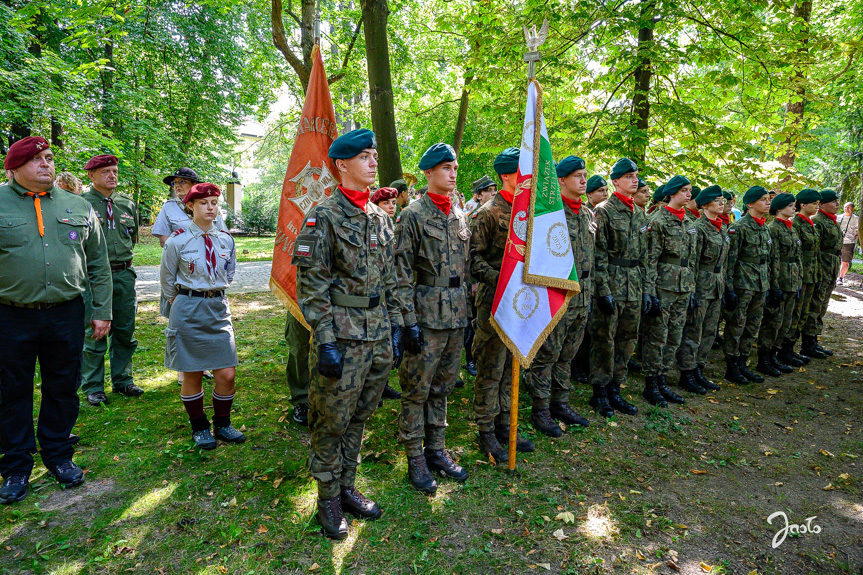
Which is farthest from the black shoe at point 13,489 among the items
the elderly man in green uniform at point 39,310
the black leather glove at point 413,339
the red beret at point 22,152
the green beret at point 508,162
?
the green beret at point 508,162

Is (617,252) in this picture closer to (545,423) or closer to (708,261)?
(708,261)

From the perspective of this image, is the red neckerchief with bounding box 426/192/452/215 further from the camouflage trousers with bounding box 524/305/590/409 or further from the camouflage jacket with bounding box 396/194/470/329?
the camouflage trousers with bounding box 524/305/590/409

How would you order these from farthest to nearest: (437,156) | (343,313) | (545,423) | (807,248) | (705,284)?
(807,248) → (705,284) → (545,423) → (437,156) → (343,313)

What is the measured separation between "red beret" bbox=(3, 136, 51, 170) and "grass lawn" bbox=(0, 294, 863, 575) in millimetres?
2317

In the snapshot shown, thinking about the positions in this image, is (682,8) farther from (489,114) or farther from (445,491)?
(445,491)

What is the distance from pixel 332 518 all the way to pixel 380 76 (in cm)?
521

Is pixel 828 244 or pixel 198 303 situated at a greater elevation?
pixel 828 244

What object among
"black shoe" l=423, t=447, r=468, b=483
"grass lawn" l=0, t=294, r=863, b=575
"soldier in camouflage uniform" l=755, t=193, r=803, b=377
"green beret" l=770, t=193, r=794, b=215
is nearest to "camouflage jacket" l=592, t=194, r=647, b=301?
"grass lawn" l=0, t=294, r=863, b=575

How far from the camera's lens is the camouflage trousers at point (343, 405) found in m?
3.03

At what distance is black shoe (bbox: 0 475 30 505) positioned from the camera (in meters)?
3.27

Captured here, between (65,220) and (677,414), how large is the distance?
20.0 ft

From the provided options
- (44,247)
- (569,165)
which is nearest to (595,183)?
(569,165)

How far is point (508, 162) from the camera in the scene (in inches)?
175

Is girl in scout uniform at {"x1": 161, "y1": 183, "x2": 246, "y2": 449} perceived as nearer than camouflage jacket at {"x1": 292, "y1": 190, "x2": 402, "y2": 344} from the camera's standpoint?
No
